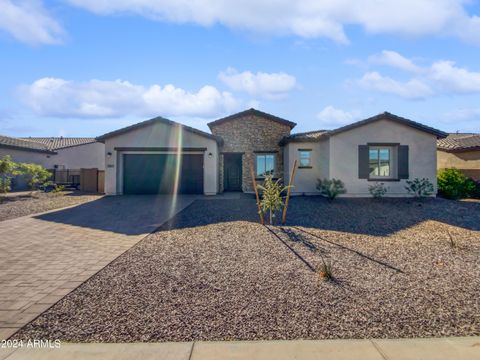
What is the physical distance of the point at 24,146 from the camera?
79.2 ft

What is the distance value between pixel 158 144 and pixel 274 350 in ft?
49.4

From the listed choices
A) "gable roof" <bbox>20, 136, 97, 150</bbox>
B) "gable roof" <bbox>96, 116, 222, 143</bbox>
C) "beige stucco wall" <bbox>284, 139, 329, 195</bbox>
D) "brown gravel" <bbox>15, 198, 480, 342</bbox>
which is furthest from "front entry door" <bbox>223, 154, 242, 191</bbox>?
"gable roof" <bbox>20, 136, 97, 150</bbox>

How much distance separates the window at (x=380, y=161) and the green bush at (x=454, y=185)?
117 inches

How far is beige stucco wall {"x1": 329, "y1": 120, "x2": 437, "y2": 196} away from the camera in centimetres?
1471

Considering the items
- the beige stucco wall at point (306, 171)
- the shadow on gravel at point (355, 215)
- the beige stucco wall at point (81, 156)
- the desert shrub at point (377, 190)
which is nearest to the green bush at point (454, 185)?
the shadow on gravel at point (355, 215)

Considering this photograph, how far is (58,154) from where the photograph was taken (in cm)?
3003

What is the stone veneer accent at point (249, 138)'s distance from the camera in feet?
61.9

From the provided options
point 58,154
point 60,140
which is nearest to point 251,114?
point 58,154

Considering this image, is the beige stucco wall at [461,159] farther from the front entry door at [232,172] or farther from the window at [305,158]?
the front entry door at [232,172]

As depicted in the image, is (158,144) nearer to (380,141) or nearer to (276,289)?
(380,141)

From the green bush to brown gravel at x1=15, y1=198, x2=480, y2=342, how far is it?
25.0 ft

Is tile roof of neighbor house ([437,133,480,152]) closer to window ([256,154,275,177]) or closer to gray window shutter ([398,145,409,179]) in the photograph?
gray window shutter ([398,145,409,179])

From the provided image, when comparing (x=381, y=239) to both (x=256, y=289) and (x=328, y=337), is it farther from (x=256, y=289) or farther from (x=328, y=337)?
(x=328, y=337)

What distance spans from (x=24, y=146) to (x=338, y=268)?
27.6 m
